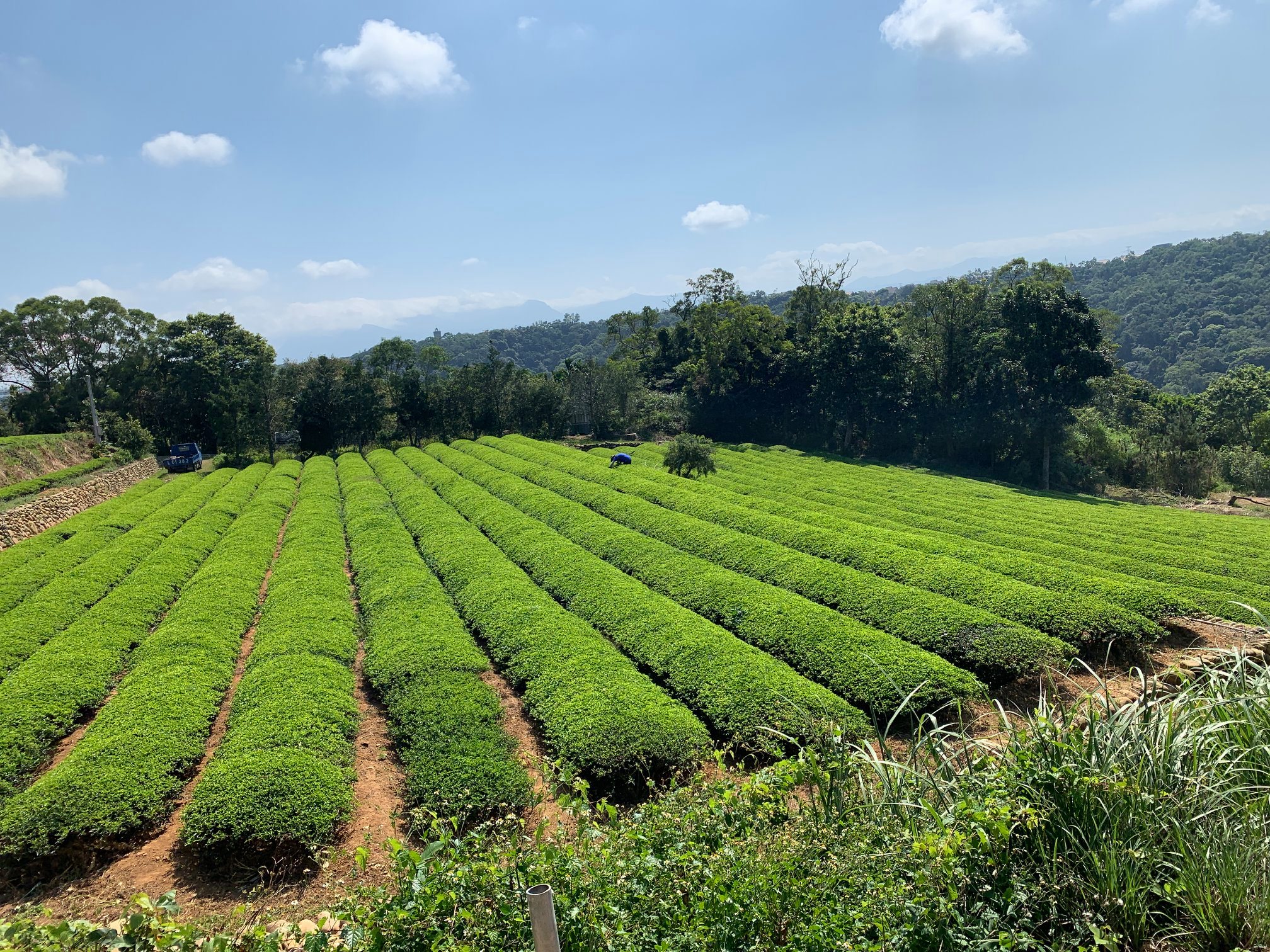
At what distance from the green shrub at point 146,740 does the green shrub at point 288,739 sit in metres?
0.51

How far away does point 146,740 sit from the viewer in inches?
356

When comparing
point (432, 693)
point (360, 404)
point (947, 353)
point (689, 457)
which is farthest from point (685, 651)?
point (360, 404)

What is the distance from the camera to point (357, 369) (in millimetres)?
48406

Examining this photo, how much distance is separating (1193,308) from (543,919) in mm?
158135

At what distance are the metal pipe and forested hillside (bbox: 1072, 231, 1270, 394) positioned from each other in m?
98.2

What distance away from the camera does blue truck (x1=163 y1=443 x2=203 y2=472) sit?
4019cm

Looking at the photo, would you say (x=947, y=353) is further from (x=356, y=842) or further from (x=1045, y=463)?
(x=356, y=842)

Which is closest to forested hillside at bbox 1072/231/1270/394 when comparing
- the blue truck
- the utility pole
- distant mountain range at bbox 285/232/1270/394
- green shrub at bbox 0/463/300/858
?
distant mountain range at bbox 285/232/1270/394

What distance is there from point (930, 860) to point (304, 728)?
8611mm

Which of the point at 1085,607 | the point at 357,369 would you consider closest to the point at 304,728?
the point at 1085,607

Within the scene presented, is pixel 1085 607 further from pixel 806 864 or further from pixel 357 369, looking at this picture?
pixel 357 369

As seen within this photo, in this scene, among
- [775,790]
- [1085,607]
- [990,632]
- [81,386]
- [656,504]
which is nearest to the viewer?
[775,790]

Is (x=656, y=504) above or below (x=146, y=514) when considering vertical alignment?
below

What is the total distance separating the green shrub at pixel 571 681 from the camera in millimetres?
8586
